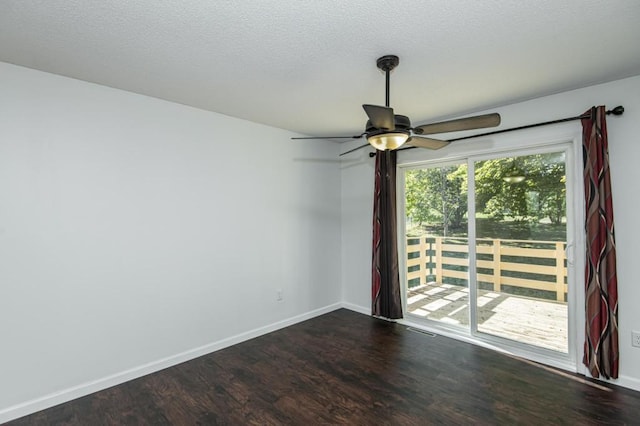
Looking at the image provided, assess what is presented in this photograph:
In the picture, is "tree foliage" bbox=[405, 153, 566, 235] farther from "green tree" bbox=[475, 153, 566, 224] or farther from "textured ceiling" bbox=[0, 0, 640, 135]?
"textured ceiling" bbox=[0, 0, 640, 135]

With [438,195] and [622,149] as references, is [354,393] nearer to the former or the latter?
[438,195]

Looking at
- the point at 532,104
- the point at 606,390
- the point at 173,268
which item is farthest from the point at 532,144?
the point at 173,268

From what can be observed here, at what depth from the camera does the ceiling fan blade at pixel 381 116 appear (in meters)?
1.68

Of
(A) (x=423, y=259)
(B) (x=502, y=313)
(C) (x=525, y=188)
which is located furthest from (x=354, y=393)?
(C) (x=525, y=188)

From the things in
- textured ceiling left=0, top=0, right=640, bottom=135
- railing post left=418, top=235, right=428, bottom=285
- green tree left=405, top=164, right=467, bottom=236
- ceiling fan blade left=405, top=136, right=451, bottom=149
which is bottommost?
railing post left=418, top=235, right=428, bottom=285

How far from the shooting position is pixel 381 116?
1.74 m

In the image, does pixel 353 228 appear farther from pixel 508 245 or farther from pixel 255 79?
pixel 255 79

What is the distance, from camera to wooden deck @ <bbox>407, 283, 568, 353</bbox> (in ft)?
9.59

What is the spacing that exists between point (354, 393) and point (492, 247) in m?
2.09

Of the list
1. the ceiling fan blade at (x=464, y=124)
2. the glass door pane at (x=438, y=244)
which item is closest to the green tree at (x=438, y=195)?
the glass door pane at (x=438, y=244)

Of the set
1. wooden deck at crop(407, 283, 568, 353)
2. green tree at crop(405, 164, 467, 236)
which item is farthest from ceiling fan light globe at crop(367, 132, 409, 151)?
wooden deck at crop(407, 283, 568, 353)

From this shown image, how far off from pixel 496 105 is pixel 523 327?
89.1 inches

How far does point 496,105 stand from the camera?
307 centimetres

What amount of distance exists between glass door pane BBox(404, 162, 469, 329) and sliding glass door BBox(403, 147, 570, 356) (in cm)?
1
